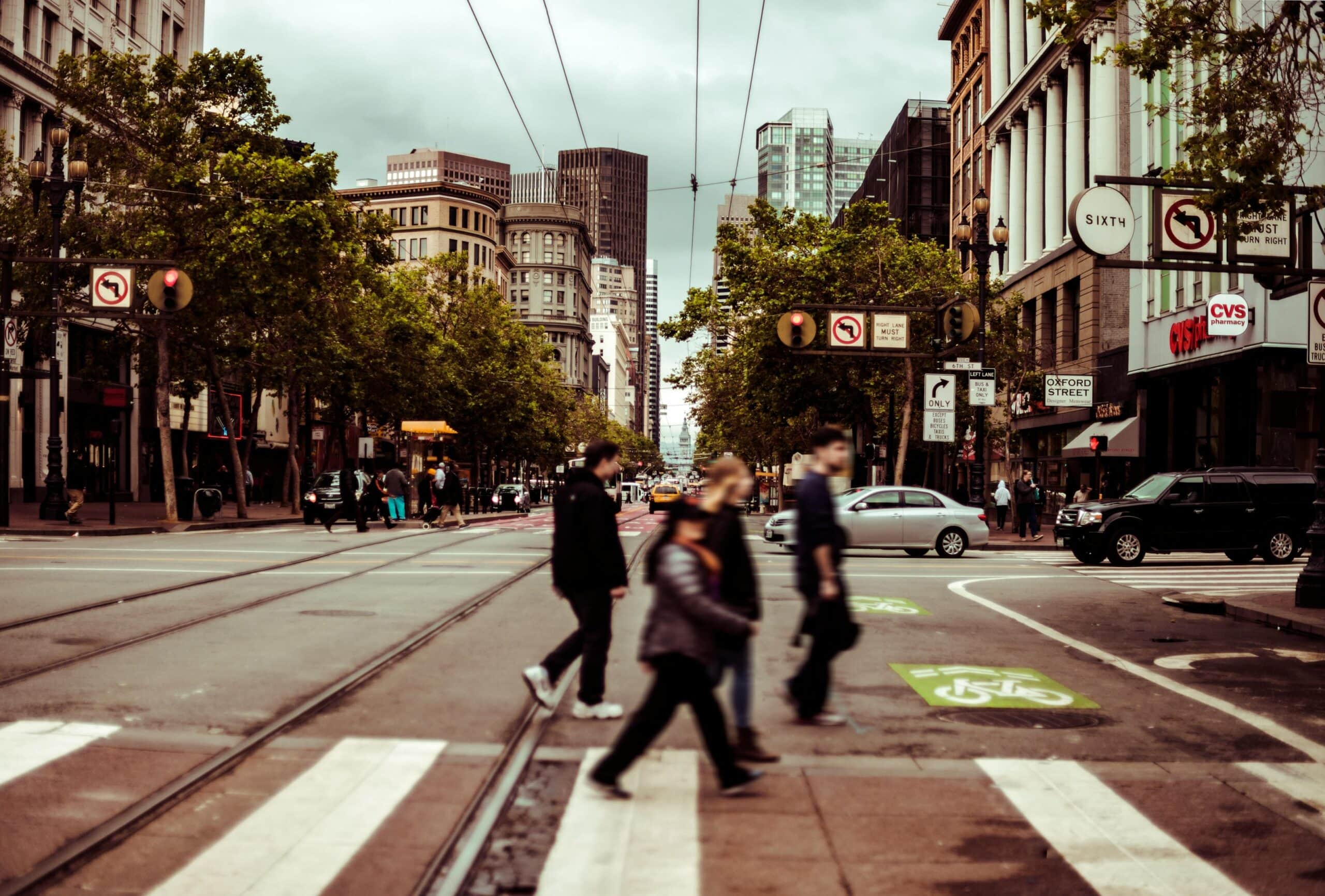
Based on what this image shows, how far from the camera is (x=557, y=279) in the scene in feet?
571

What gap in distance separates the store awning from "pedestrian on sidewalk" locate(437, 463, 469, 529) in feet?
64.2

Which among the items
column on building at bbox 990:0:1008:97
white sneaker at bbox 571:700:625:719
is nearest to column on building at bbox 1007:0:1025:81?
column on building at bbox 990:0:1008:97

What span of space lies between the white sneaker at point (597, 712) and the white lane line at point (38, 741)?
2.83 meters

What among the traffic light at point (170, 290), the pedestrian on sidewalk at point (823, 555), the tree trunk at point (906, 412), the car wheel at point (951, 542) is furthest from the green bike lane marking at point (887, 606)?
the tree trunk at point (906, 412)

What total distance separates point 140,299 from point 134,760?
31.8 metres

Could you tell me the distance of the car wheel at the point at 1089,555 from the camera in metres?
24.7

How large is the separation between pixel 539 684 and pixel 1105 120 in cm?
4015

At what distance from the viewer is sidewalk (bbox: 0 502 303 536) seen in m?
29.5

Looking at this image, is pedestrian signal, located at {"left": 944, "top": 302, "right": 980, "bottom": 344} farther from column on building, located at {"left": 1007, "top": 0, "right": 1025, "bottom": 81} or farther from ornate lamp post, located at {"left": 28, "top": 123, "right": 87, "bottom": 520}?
column on building, located at {"left": 1007, "top": 0, "right": 1025, "bottom": 81}

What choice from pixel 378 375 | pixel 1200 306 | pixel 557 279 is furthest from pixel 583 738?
pixel 557 279

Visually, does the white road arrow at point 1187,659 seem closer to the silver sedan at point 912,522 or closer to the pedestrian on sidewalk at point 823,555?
the pedestrian on sidewalk at point 823,555

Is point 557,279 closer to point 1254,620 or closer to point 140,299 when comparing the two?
point 140,299

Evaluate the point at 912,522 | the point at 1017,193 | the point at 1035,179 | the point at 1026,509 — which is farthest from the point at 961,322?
the point at 1017,193

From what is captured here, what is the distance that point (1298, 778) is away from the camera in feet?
24.3
